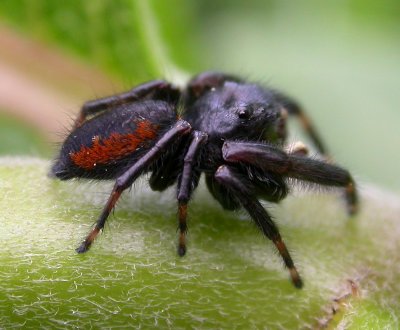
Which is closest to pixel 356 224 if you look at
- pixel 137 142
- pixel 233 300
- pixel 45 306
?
pixel 233 300

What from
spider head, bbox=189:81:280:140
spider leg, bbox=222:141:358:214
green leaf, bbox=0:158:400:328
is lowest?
green leaf, bbox=0:158:400:328

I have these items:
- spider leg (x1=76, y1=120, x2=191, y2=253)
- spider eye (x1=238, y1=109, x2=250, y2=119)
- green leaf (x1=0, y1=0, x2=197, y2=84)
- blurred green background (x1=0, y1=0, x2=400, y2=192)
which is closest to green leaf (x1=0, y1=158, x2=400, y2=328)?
spider leg (x1=76, y1=120, x2=191, y2=253)

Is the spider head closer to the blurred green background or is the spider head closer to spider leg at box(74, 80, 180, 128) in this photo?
spider leg at box(74, 80, 180, 128)

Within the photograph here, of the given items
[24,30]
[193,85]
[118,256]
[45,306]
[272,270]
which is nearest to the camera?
[45,306]

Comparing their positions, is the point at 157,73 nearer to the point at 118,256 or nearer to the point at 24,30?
the point at 24,30

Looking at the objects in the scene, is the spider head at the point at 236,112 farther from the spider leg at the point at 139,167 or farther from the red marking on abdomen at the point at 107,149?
the red marking on abdomen at the point at 107,149

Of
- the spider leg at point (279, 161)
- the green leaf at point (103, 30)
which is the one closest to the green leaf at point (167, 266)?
the spider leg at point (279, 161)
